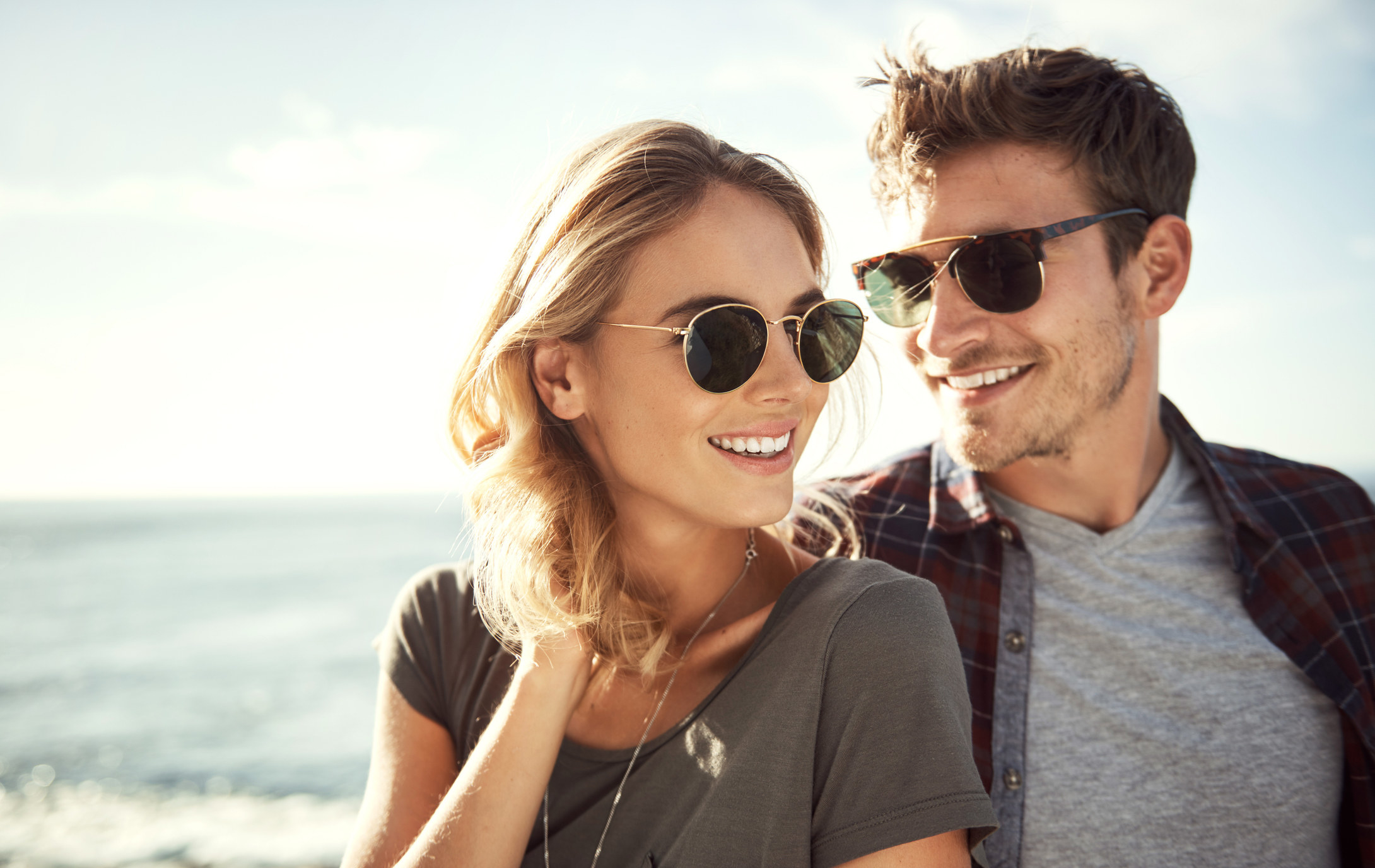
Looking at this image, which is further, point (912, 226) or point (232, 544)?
point (232, 544)

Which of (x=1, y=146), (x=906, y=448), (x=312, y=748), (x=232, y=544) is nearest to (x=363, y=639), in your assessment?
(x=312, y=748)

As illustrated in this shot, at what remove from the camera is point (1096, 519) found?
278 centimetres

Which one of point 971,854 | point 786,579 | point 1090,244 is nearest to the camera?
point 971,854

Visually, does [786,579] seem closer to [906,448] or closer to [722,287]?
[722,287]

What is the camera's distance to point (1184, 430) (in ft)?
9.93

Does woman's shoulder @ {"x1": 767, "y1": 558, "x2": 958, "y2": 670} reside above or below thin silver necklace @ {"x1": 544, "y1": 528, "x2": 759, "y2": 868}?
above

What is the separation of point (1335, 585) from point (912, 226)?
1.85 meters

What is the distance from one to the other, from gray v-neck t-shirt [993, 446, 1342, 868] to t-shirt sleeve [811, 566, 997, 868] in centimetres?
93

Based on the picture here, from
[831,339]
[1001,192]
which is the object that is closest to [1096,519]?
[1001,192]

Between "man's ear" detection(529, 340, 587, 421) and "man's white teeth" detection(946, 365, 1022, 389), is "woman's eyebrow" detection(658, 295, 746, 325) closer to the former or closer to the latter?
"man's ear" detection(529, 340, 587, 421)

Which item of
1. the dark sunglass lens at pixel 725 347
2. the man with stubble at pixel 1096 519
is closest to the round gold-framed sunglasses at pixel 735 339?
the dark sunglass lens at pixel 725 347

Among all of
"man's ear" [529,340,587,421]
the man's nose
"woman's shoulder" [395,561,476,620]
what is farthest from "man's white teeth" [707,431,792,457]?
the man's nose

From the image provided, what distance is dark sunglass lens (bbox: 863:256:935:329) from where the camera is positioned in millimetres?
2846

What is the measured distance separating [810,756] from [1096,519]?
5.68 feet
